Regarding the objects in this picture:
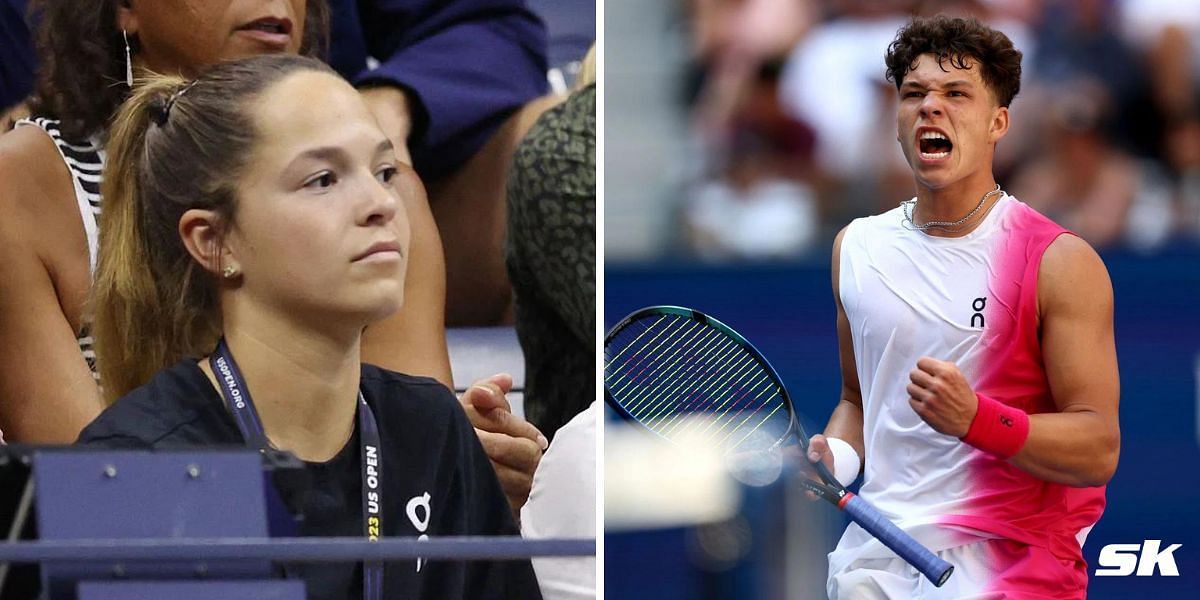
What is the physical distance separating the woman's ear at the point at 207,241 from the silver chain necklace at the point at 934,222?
1094 mm

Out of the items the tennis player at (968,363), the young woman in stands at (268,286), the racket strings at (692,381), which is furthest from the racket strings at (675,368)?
the young woman in stands at (268,286)

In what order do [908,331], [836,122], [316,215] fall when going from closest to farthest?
[316,215]
[908,331]
[836,122]

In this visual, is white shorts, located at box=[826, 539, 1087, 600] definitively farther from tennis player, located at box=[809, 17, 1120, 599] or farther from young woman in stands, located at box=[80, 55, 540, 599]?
young woman in stands, located at box=[80, 55, 540, 599]

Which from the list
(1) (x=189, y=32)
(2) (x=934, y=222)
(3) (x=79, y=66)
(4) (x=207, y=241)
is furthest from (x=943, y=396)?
(3) (x=79, y=66)

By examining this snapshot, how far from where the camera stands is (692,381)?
2752 millimetres

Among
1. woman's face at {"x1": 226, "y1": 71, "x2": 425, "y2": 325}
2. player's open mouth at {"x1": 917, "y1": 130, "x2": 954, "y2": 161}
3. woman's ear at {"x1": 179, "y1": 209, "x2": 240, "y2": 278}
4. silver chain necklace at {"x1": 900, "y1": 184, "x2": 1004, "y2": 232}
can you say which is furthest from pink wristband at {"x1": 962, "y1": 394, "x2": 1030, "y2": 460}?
woman's ear at {"x1": 179, "y1": 209, "x2": 240, "y2": 278}

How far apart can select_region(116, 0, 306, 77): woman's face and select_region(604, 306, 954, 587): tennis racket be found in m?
0.73

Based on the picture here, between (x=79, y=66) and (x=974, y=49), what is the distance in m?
1.43

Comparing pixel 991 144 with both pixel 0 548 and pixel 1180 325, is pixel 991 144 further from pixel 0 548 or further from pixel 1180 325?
pixel 0 548

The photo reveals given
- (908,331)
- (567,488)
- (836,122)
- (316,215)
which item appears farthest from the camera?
(836,122)

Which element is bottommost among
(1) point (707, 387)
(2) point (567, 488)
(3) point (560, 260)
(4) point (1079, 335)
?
(2) point (567, 488)

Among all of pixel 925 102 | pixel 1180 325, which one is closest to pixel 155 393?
pixel 925 102

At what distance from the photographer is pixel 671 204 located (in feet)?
9.08

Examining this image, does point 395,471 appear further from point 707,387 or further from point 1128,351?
point 1128,351
